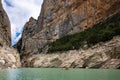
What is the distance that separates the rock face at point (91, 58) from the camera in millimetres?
63759

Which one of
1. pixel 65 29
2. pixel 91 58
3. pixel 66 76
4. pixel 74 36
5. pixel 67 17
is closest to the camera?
pixel 66 76

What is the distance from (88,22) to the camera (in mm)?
126188

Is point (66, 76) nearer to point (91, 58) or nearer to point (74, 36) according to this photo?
point (91, 58)

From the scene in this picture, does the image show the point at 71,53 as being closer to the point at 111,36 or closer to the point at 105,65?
the point at 111,36

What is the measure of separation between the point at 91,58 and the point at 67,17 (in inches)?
2666

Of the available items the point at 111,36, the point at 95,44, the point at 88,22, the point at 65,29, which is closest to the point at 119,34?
the point at 111,36

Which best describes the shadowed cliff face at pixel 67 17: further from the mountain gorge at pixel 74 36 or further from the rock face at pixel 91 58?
the rock face at pixel 91 58

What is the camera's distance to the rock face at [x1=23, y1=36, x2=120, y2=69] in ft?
209

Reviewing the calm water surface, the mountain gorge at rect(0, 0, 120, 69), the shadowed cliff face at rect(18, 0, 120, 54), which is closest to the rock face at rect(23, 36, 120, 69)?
the mountain gorge at rect(0, 0, 120, 69)

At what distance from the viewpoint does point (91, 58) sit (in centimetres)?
7131

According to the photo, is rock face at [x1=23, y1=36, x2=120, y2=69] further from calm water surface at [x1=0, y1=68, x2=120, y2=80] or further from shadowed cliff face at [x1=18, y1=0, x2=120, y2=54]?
shadowed cliff face at [x1=18, y1=0, x2=120, y2=54]

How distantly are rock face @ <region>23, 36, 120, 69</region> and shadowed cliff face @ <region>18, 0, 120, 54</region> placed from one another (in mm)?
35328

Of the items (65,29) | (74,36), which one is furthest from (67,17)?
(74,36)

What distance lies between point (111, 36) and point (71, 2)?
6248 cm
